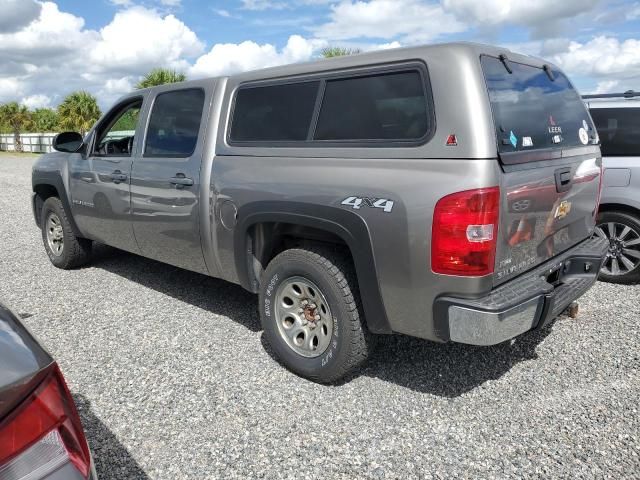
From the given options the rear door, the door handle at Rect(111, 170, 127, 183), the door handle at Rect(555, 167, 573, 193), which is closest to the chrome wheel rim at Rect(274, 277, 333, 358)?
the rear door

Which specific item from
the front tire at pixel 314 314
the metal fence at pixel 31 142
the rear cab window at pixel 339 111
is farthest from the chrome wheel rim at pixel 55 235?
the metal fence at pixel 31 142

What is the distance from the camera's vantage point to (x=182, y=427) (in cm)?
286

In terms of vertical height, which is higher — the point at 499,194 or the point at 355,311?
the point at 499,194

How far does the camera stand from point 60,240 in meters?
5.83

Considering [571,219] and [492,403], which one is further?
[571,219]

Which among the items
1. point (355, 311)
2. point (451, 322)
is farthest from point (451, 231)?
point (355, 311)

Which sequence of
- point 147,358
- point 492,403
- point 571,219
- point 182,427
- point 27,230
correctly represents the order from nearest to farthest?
point 182,427, point 492,403, point 571,219, point 147,358, point 27,230

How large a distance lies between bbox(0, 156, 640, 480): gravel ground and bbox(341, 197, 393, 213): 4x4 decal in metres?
1.19

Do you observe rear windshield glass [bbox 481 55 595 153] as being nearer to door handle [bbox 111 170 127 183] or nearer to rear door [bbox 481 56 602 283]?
rear door [bbox 481 56 602 283]

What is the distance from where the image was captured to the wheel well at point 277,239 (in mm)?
3184

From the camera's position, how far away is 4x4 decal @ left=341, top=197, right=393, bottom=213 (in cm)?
267

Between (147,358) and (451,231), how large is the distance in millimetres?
2347

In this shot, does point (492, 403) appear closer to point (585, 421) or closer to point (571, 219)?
point (585, 421)

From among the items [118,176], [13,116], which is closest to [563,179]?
[118,176]
